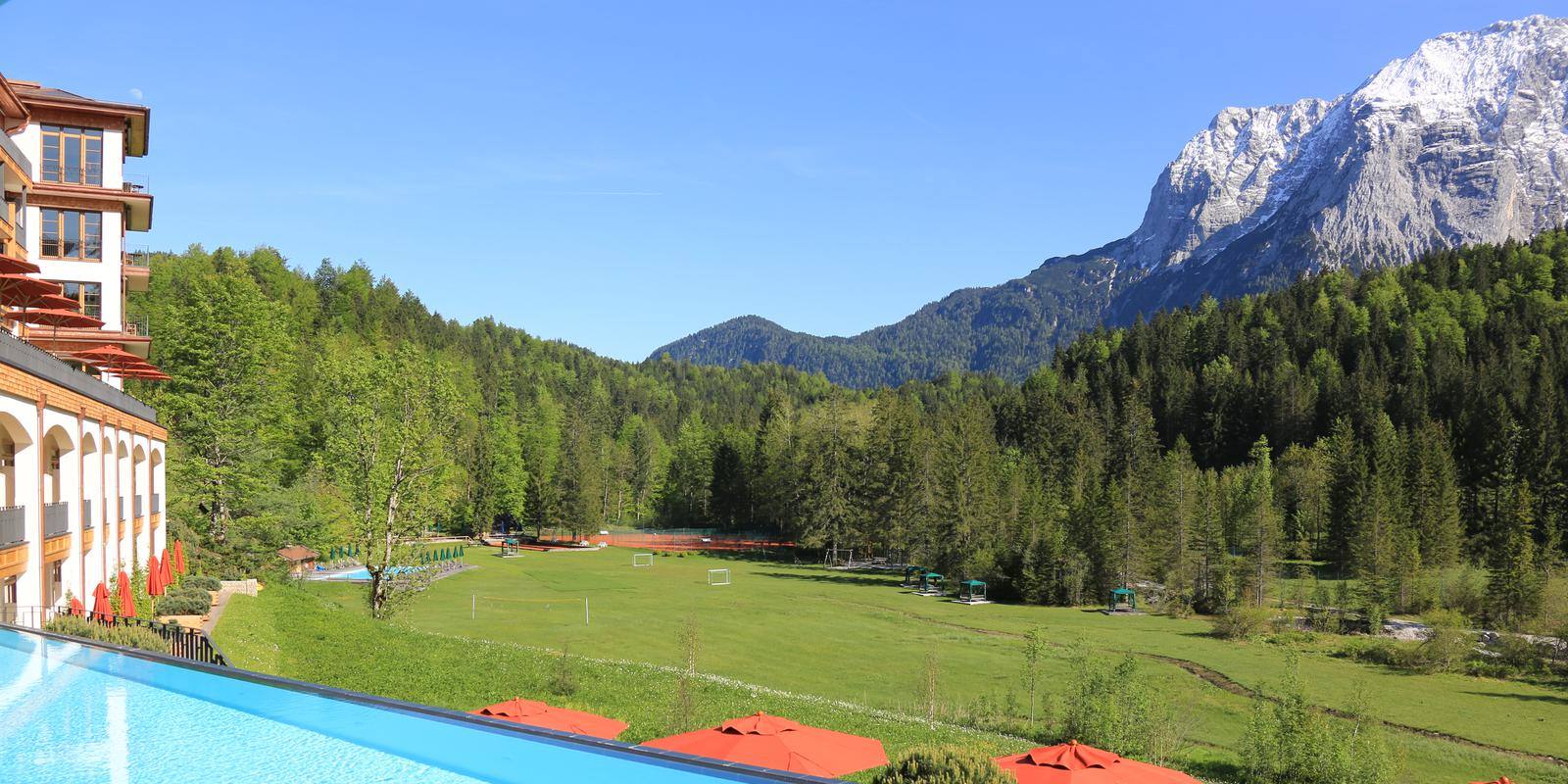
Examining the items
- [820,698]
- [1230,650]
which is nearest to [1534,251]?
[1230,650]

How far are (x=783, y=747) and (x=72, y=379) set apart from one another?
1666 cm

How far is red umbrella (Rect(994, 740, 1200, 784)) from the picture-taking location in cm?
1517

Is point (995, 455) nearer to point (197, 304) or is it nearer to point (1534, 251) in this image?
point (197, 304)

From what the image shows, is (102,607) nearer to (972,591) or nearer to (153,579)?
(153,579)

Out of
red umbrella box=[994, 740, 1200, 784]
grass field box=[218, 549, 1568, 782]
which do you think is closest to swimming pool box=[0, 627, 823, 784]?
red umbrella box=[994, 740, 1200, 784]

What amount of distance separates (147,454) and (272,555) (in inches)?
452

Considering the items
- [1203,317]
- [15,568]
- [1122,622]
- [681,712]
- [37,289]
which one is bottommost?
[1122,622]

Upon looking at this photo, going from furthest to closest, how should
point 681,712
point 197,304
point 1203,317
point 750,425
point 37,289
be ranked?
point 1203,317
point 750,425
point 197,304
point 37,289
point 681,712

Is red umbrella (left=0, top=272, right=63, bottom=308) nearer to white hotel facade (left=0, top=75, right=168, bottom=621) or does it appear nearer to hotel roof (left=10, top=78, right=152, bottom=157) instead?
white hotel facade (left=0, top=75, right=168, bottom=621)

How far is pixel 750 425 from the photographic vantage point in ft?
440

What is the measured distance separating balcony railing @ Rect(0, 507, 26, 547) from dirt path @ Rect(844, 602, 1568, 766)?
2831cm

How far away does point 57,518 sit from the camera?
1938cm

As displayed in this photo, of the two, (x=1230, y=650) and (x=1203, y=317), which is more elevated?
(x=1203, y=317)

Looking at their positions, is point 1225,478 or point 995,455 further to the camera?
point 995,455
